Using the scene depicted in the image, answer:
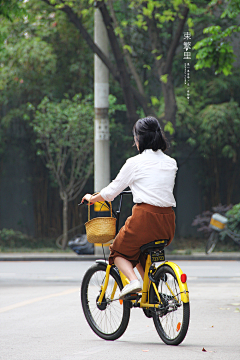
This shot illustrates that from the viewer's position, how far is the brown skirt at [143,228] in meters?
5.00

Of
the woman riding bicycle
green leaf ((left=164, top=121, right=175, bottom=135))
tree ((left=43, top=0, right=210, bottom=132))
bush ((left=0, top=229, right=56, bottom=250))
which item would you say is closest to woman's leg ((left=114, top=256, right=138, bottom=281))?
the woman riding bicycle

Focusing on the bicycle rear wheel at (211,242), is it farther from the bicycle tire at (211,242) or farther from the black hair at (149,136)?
the black hair at (149,136)

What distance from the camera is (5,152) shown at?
765 inches

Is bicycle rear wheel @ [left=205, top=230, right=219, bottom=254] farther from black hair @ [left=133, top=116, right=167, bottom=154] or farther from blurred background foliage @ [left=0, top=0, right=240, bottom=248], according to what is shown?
black hair @ [left=133, top=116, right=167, bottom=154]

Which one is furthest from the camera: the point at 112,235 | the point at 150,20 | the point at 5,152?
the point at 5,152

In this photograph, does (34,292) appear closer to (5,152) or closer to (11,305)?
(11,305)

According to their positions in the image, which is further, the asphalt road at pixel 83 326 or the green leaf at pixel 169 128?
the green leaf at pixel 169 128

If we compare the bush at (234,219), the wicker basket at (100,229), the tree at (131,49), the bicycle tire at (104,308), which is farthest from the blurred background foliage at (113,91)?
the wicker basket at (100,229)

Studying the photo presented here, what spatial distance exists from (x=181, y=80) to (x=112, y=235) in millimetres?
14166

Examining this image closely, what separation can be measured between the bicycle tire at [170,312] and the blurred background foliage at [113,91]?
37.9ft

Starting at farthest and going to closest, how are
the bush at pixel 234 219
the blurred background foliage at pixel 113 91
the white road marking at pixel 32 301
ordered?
the blurred background foliage at pixel 113 91 < the bush at pixel 234 219 < the white road marking at pixel 32 301

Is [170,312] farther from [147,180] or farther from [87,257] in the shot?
[87,257]

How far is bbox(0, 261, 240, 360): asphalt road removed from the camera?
4.94m

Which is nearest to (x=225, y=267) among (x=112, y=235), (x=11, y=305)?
(x=11, y=305)
